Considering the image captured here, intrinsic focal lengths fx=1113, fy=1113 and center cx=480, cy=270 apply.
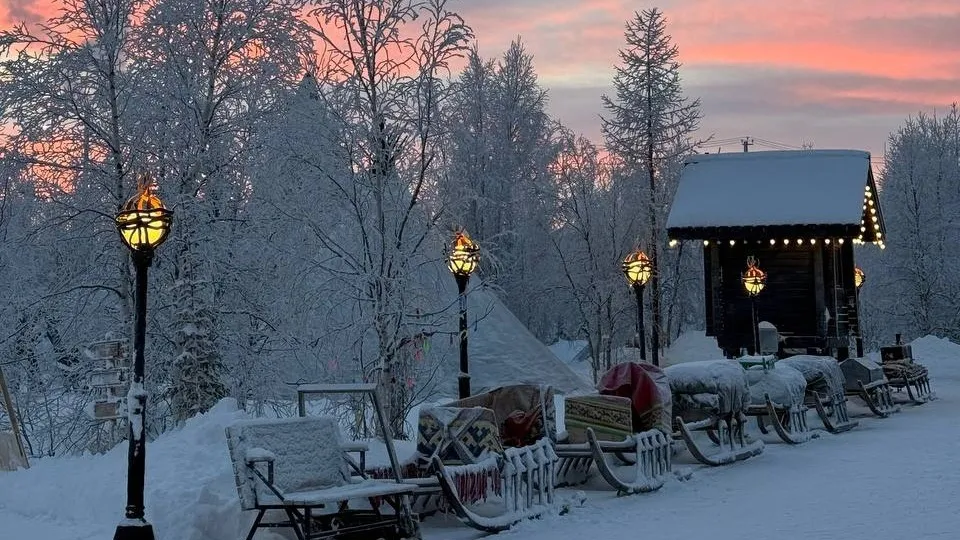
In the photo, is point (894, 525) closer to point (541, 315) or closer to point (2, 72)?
point (2, 72)

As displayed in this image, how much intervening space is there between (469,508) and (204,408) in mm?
7315

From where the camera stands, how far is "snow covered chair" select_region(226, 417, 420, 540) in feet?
27.7

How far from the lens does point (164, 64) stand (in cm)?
1689

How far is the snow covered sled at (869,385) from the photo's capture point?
79.5ft

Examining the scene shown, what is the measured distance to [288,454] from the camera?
30.5 ft

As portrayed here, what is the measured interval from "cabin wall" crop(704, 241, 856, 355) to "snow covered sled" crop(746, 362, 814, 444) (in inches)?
490

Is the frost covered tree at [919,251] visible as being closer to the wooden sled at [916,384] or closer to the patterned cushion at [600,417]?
the wooden sled at [916,384]

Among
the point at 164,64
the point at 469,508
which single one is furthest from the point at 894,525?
the point at 164,64

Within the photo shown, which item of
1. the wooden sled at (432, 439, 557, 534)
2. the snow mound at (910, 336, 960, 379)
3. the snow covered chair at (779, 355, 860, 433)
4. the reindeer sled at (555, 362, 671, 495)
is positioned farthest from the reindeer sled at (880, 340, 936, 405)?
the wooden sled at (432, 439, 557, 534)

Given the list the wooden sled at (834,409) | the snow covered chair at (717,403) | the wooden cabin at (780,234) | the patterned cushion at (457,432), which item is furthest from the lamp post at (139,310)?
the wooden cabin at (780,234)

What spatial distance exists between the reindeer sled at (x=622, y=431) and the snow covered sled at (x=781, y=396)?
4.54 m

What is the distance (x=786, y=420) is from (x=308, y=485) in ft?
43.0

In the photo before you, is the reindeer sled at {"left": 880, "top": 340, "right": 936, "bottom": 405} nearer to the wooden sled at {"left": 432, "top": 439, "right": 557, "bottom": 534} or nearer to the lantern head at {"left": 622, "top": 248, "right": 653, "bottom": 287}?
the lantern head at {"left": 622, "top": 248, "right": 653, "bottom": 287}

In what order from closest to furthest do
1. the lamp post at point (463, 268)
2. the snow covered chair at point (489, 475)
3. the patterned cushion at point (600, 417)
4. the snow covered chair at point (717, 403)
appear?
the snow covered chair at point (489, 475), the patterned cushion at point (600, 417), the lamp post at point (463, 268), the snow covered chair at point (717, 403)
